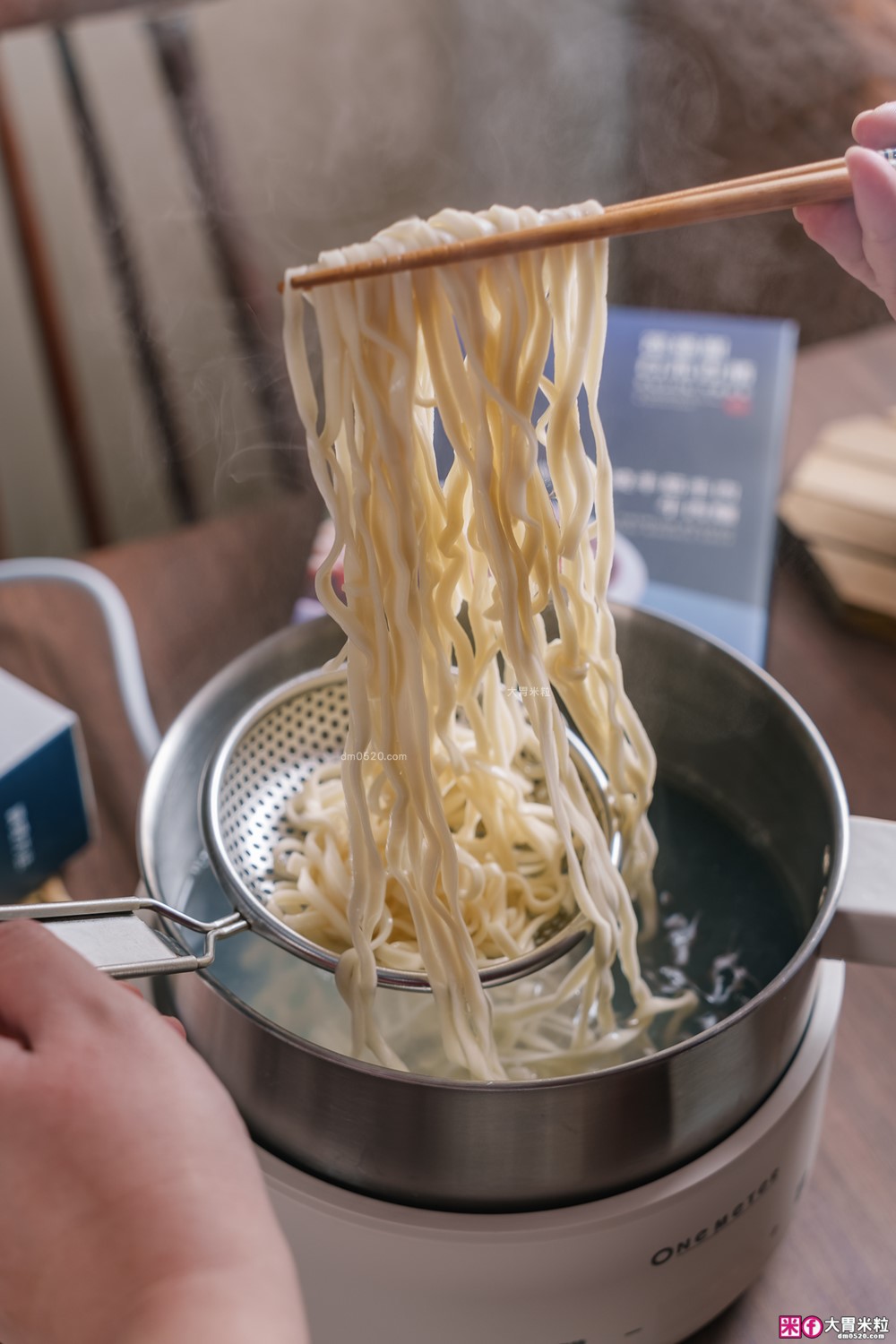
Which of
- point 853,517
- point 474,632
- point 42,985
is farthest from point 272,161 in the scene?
point 42,985

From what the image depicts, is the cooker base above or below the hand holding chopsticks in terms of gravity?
below

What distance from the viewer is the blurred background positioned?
1772mm

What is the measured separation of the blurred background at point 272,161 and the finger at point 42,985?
1248 millimetres

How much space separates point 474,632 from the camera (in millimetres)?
656

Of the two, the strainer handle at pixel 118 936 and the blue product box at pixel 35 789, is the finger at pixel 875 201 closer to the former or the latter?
the strainer handle at pixel 118 936

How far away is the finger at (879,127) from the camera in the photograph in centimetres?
55

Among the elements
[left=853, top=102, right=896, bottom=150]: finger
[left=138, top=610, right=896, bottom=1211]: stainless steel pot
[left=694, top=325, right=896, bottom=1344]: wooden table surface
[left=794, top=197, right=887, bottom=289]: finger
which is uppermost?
[left=853, top=102, right=896, bottom=150]: finger

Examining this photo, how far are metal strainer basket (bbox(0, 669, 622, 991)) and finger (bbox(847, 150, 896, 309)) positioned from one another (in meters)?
0.32

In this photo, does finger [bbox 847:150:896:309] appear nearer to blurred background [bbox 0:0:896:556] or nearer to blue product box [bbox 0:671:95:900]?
blue product box [bbox 0:671:95:900]

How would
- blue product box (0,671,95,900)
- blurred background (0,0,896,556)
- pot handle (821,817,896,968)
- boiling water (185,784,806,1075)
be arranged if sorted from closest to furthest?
pot handle (821,817,896,968), boiling water (185,784,806,1075), blue product box (0,671,95,900), blurred background (0,0,896,556)

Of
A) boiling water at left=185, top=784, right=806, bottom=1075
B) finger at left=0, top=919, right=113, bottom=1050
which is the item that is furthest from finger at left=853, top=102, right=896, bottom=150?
finger at left=0, top=919, right=113, bottom=1050

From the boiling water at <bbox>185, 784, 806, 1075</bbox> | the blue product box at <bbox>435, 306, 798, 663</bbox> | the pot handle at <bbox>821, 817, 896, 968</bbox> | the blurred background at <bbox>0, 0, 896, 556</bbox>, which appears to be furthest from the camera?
the blurred background at <bbox>0, 0, 896, 556</bbox>

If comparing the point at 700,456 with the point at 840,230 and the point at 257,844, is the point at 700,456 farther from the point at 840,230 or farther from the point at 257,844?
the point at 257,844

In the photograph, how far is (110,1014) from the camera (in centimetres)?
47
